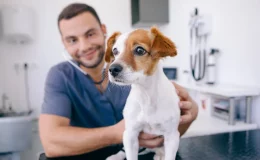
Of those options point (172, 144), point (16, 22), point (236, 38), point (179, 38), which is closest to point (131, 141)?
point (172, 144)

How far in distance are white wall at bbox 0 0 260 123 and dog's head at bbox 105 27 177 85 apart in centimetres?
76

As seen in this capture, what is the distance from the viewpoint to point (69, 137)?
711 mm

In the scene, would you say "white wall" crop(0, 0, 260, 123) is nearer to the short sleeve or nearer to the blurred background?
the blurred background

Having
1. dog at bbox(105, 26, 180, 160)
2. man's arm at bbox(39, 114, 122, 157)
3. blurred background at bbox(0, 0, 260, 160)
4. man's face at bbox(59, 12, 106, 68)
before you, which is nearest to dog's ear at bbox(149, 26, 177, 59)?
dog at bbox(105, 26, 180, 160)

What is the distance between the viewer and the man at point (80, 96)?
73cm

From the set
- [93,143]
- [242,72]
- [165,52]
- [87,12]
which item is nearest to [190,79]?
[242,72]

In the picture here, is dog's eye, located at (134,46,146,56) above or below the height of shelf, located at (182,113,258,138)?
above

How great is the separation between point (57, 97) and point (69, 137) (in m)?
0.17

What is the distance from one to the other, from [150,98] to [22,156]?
1886 mm

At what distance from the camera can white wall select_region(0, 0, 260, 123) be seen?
3.53 ft

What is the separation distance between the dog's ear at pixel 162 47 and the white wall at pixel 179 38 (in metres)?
0.76

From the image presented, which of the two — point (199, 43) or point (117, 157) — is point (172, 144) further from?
point (199, 43)

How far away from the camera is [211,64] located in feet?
4.37

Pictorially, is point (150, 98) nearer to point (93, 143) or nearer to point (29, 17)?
point (93, 143)
